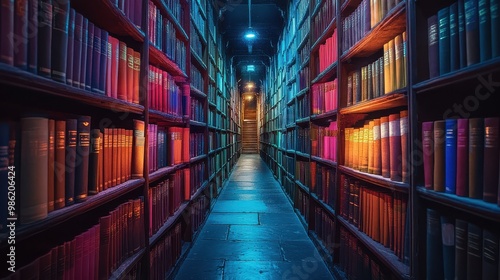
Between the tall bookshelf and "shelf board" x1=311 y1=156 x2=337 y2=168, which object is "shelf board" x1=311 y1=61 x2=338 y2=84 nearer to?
"shelf board" x1=311 y1=156 x2=337 y2=168

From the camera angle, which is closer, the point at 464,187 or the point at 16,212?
the point at 16,212

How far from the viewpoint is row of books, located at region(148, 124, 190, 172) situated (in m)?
1.75

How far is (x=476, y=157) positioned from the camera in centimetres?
86

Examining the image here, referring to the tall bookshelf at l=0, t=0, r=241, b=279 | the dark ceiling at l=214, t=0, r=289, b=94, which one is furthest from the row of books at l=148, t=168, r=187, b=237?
the dark ceiling at l=214, t=0, r=289, b=94

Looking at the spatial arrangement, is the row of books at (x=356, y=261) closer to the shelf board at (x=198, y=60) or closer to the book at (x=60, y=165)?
the book at (x=60, y=165)

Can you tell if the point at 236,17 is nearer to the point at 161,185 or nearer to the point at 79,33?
the point at 161,185

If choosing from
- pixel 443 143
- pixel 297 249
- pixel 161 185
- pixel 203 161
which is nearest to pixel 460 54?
pixel 443 143

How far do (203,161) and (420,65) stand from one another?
2.80 m

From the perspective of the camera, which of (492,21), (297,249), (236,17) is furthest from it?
(236,17)

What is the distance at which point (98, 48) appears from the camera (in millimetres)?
1104

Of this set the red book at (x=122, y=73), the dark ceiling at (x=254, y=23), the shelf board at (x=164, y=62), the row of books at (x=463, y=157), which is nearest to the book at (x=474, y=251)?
the row of books at (x=463, y=157)

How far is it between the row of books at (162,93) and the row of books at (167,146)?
0.15 m

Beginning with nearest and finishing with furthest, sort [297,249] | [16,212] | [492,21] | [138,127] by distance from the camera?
[16,212], [492,21], [138,127], [297,249]

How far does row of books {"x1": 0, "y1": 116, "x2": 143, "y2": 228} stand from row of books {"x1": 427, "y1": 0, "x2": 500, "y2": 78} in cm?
132
